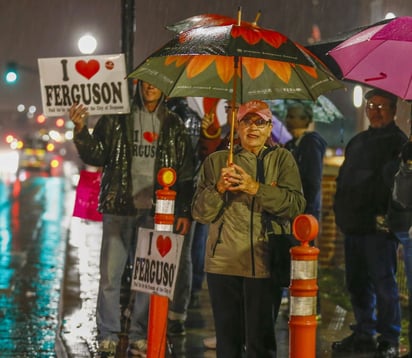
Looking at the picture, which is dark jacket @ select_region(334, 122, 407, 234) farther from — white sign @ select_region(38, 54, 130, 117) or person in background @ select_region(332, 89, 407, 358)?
white sign @ select_region(38, 54, 130, 117)

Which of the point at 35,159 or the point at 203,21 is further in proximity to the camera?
the point at 35,159

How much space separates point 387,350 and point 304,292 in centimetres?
282

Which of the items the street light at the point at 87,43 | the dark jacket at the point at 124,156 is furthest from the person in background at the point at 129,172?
the street light at the point at 87,43

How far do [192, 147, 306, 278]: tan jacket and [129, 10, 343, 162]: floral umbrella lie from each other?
0.41 m

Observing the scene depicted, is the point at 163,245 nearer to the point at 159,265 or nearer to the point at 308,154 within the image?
the point at 159,265

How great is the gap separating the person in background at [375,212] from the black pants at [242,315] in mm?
2028

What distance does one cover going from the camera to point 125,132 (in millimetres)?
8125

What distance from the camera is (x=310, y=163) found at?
29.3 ft

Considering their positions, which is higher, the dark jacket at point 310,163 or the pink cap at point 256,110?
the pink cap at point 256,110

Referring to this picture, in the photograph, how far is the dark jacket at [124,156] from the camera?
26.4ft

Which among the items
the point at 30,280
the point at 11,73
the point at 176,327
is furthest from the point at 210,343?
the point at 11,73

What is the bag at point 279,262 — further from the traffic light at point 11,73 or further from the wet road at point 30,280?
the traffic light at point 11,73

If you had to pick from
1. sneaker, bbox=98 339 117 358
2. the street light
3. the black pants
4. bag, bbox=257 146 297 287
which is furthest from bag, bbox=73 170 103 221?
the street light

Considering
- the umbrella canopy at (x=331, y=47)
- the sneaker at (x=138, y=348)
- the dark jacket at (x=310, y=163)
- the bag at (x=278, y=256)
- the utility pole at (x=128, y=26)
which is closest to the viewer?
the bag at (x=278, y=256)
